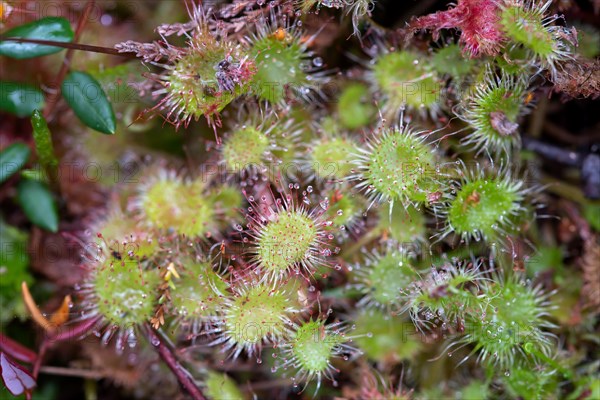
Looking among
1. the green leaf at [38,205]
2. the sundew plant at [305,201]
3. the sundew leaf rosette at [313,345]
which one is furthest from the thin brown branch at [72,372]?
the sundew leaf rosette at [313,345]

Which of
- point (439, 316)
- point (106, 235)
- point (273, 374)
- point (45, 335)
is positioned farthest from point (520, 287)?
point (45, 335)

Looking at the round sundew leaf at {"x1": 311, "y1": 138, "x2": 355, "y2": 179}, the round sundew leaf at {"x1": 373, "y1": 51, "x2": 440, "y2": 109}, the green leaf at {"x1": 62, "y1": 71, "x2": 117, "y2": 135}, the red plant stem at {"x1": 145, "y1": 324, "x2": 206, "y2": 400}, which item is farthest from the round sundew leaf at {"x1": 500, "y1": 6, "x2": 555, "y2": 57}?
the red plant stem at {"x1": 145, "y1": 324, "x2": 206, "y2": 400}

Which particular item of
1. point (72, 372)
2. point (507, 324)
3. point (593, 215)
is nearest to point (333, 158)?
point (507, 324)

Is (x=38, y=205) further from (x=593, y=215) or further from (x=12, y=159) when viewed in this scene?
(x=593, y=215)

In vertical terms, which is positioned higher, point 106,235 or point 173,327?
point 106,235

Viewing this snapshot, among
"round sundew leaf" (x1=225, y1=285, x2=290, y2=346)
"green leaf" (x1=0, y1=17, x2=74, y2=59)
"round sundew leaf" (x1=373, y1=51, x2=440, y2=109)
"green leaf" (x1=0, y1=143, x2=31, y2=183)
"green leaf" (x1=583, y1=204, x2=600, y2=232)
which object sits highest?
"green leaf" (x1=0, y1=17, x2=74, y2=59)

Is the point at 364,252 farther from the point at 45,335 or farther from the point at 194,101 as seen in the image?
the point at 45,335

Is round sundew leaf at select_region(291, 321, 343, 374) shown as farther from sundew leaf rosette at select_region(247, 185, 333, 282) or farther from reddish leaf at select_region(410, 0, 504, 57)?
reddish leaf at select_region(410, 0, 504, 57)
